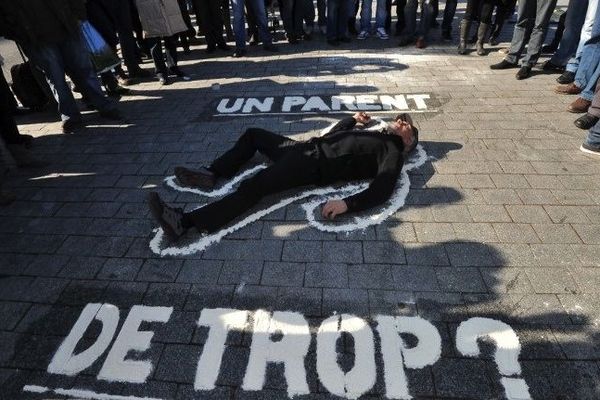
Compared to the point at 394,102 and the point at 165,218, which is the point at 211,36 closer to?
the point at 394,102

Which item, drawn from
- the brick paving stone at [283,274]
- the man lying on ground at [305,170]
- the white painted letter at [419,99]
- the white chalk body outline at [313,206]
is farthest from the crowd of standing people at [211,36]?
the brick paving stone at [283,274]

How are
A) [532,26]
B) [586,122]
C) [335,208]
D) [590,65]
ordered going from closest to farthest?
[335,208] → [586,122] → [590,65] → [532,26]

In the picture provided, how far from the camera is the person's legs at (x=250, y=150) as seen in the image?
4.25 m

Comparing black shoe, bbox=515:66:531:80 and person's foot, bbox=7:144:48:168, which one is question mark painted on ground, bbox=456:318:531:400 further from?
black shoe, bbox=515:66:531:80

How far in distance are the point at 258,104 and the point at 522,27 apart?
4743 millimetres

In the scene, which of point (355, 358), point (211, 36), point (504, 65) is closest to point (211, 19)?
point (211, 36)

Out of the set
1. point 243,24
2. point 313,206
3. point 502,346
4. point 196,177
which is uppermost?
point 243,24

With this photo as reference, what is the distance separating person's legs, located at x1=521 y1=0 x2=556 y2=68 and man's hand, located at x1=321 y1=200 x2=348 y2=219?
5.17 m

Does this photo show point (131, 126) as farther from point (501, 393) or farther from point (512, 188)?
point (501, 393)

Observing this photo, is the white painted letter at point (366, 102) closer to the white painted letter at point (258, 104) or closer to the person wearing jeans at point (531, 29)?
the white painted letter at point (258, 104)

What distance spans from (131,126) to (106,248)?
2966 millimetres

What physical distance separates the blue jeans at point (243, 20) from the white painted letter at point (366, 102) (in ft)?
12.4

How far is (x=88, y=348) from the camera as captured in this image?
264cm

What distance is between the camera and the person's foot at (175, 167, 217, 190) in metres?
4.13
